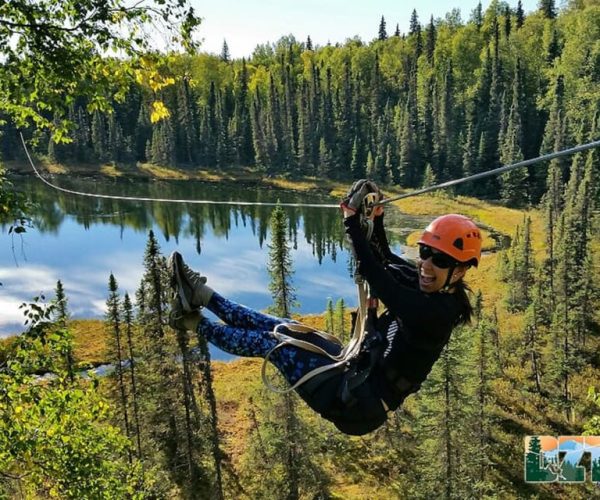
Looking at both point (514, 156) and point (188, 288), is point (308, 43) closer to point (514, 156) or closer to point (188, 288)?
point (514, 156)

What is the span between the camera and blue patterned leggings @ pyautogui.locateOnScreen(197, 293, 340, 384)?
5.12 m

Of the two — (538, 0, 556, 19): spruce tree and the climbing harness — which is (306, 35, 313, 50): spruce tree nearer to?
(538, 0, 556, 19): spruce tree

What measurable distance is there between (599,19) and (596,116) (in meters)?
25.0

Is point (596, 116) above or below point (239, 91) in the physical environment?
below

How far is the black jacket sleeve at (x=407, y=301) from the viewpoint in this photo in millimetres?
4484

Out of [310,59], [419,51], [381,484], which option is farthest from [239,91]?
[381,484]

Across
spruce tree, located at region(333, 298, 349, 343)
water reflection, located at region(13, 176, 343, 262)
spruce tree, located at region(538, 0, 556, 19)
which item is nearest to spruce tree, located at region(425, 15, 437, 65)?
spruce tree, located at region(538, 0, 556, 19)

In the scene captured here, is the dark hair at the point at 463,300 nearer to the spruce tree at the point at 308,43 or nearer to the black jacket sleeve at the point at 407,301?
the black jacket sleeve at the point at 407,301

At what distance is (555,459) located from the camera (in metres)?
28.6

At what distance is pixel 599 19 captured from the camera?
84.6 metres

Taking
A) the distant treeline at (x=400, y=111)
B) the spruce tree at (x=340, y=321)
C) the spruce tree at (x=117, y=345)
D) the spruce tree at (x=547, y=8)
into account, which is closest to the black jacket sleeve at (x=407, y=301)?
the spruce tree at (x=117, y=345)

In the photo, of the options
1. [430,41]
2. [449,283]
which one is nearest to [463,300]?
[449,283]

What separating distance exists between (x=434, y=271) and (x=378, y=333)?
29.4 inches

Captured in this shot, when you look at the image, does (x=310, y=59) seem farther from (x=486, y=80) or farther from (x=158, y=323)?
(x=158, y=323)
